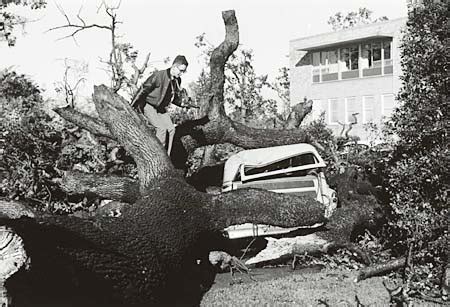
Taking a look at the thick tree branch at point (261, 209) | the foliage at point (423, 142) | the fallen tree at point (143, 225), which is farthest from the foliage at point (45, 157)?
the foliage at point (423, 142)

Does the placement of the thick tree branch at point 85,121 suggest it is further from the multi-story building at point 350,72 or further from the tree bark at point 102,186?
the multi-story building at point 350,72

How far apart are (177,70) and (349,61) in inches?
1289

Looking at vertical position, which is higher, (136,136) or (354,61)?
(354,61)

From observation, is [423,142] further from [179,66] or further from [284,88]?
[284,88]

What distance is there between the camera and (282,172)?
1281cm

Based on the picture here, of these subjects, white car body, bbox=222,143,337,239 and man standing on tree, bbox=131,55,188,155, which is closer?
man standing on tree, bbox=131,55,188,155

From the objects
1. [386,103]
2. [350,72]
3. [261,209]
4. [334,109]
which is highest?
[350,72]

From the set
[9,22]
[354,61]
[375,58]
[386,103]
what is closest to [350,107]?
[386,103]

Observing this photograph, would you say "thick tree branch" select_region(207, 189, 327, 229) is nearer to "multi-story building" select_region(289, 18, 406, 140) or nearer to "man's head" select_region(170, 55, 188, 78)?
"man's head" select_region(170, 55, 188, 78)

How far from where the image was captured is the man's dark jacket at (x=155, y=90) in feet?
34.6

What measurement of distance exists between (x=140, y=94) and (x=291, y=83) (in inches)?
1371

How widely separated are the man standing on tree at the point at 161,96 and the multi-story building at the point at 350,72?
91.9 ft

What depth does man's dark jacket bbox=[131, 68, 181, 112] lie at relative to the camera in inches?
415

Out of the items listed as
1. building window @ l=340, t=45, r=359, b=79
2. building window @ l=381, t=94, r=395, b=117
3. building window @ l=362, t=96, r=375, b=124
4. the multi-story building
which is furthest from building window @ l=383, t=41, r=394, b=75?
building window @ l=340, t=45, r=359, b=79
